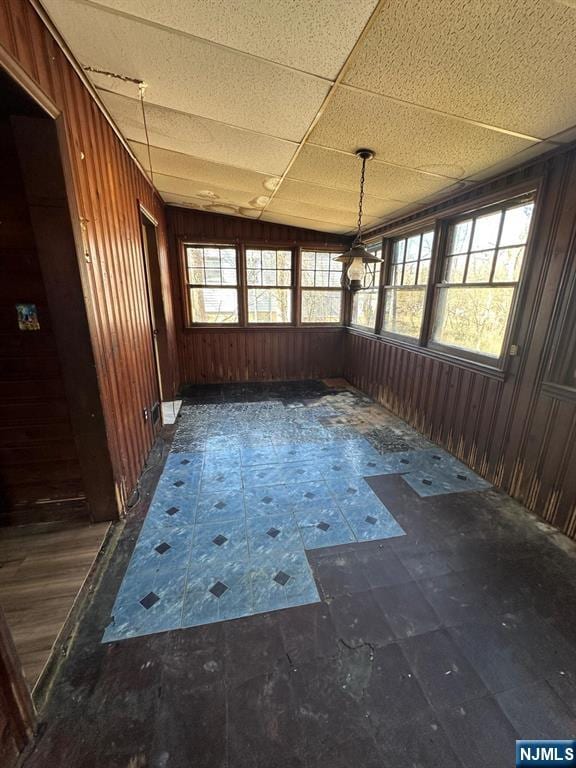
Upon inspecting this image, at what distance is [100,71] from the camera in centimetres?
173

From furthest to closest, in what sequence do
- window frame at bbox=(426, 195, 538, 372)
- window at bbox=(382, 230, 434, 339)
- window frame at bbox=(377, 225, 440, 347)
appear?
window at bbox=(382, 230, 434, 339), window frame at bbox=(377, 225, 440, 347), window frame at bbox=(426, 195, 538, 372)

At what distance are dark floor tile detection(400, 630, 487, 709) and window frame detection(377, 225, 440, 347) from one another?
2.81m

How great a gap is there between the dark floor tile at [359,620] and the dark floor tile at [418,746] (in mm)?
289

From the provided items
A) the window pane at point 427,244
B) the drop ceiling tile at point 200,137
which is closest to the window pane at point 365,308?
the window pane at point 427,244

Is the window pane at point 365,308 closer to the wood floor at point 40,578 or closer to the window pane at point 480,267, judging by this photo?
the window pane at point 480,267

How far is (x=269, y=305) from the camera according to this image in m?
5.31

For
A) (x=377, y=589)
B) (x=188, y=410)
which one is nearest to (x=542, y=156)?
(x=377, y=589)

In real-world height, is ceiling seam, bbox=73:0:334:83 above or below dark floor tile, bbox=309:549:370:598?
above

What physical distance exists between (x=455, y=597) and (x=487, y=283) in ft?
8.08

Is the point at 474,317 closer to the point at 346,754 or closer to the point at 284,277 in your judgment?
the point at 346,754

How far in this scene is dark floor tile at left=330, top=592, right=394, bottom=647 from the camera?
1.40 m

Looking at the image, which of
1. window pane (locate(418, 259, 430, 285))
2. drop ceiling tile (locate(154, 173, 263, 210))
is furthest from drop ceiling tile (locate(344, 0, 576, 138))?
drop ceiling tile (locate(154, 173, 263, 210))

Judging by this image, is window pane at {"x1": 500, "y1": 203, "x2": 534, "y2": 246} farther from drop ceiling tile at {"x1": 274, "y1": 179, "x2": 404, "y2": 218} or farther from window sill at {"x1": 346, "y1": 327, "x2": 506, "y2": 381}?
drop ceiling tile at {"x1": 274, "y1": 179, "x2": 404, "y2": 218}

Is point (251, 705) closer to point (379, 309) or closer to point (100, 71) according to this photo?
point (100, 71)
